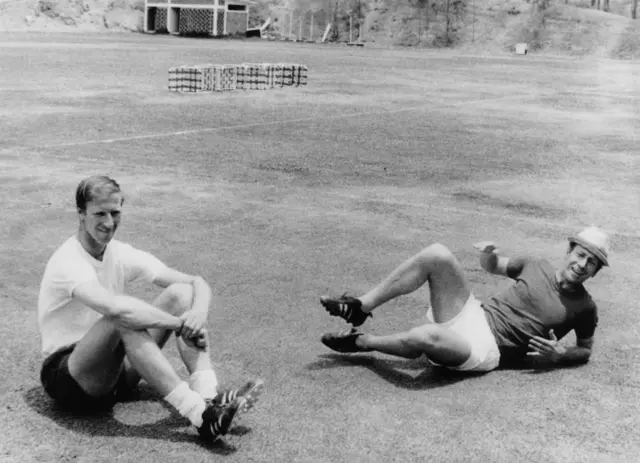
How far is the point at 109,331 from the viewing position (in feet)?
15.2

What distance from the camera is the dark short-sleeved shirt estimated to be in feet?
19.1

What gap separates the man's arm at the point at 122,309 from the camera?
4.54m

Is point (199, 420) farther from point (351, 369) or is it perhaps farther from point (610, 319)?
point (610, 319)

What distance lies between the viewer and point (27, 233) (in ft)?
30.8

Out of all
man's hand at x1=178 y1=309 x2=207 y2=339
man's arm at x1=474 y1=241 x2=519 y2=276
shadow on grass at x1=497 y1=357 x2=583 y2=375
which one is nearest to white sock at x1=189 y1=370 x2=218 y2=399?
man's hand at x1=178 y1=309 x2=207 y2=339

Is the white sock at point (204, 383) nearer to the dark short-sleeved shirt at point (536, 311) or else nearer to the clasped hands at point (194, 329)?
the clasped hands at point (194, 329)

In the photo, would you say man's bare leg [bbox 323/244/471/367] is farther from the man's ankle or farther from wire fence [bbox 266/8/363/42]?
wire fence [bbox 266/8/363/42]

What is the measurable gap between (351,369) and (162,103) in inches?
714

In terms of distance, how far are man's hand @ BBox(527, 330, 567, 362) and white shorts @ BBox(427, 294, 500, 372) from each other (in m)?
0.25

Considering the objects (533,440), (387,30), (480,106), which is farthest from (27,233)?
(387,30)

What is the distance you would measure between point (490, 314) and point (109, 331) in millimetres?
2596

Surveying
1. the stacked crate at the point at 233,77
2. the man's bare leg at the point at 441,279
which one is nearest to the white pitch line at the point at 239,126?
the stacked crate at the point at 233,77

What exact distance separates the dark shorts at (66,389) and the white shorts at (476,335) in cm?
216

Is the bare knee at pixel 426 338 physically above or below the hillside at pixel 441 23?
above
